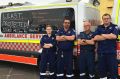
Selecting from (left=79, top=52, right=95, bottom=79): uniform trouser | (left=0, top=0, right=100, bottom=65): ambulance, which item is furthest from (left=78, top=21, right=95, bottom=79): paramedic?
(left=0, top=0, right=100, bottom=65): ambulance

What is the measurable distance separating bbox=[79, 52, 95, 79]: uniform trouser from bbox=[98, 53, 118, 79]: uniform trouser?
395 millimetres

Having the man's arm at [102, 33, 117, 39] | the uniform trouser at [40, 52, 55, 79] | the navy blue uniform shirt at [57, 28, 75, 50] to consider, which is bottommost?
the uniform trouser at [40, 52, 55, 79]

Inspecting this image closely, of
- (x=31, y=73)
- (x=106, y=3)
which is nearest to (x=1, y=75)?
(x=31, y=73)

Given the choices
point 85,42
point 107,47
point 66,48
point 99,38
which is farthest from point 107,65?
point 66,48

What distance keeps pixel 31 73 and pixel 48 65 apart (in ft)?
7.32

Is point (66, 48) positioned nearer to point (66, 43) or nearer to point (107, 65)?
point (66, 43)

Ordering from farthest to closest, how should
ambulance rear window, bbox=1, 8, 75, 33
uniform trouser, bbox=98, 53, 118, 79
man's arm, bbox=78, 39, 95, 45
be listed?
1. ambulance rear window, bbox=1, 8, 75, 33
2. man's arm, bbox=78, 39, 95, 45
3. uniform trouser, bbox=98, 53, 118, 79

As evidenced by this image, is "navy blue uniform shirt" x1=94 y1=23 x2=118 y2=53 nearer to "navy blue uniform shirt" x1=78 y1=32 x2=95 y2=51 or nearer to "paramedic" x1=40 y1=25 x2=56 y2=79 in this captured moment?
"navy blue uniform shirt" x1=78 y1=32 x2=95 y2=51

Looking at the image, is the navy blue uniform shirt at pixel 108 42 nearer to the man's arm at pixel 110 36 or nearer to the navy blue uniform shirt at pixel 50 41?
the man's arm at pixel 110 36

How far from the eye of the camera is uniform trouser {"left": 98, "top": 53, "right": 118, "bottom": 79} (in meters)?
7.37

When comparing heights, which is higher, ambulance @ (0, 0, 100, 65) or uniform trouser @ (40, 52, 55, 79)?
ambulance @ (0, 0, 100, 65)

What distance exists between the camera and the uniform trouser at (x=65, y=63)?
8172 mm

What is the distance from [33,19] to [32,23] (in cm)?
13

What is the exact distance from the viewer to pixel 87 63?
7.96 m
